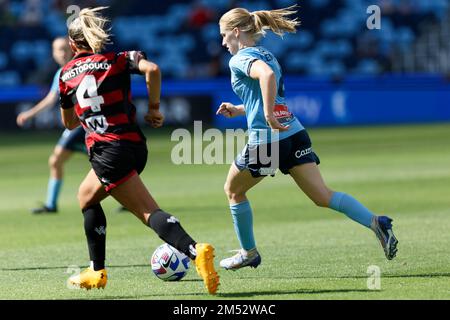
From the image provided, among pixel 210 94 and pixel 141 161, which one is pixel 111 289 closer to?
pixel 141 161

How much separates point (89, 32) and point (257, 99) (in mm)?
1479

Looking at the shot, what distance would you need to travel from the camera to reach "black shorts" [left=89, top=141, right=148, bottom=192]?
7.59 meters

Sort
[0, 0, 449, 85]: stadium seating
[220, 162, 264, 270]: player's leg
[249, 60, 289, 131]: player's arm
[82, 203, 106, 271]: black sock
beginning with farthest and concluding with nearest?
[0, 0, 449, 85]: stadium seating
[220, 162, 264, 270]: player's leg
[82, 203, 106, 271]: black sock
[249, 60, 289, 131]: player's arm

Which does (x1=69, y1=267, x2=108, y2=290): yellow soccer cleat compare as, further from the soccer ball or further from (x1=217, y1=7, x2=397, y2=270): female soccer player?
(x1=217, y1=7, x2=397, y2=270): female soccer player

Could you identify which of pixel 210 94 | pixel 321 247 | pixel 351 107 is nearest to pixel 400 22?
pixel 351 107

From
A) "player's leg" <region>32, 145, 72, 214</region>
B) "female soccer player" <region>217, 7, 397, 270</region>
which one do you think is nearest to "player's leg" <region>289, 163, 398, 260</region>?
"female soccer player" <region>217, 7, 397, 270</region>

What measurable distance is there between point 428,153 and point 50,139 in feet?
33.7

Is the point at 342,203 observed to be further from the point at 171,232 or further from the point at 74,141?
the point at 74,141

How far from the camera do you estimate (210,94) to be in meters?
29.3

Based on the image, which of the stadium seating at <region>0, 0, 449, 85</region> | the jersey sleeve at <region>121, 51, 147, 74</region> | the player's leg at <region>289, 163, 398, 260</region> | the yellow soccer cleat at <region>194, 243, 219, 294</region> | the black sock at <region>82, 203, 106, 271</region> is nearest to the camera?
the yellow soccer cleat at <region>194, 243, 219, 294</region>

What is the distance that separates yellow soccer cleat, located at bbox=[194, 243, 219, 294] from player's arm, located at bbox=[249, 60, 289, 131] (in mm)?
1169

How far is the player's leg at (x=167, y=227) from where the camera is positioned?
7.37 metres

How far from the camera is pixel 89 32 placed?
7672mm

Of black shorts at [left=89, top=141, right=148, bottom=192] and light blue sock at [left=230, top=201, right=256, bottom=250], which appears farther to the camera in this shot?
light blue sock at [left=230, top=201, right=256, bottom=250]
